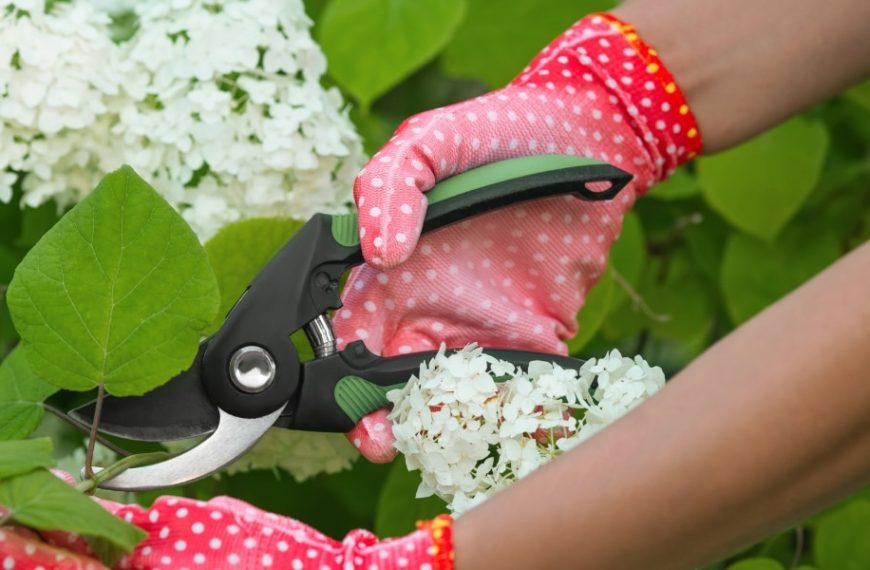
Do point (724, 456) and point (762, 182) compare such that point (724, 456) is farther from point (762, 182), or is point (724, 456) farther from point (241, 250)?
point (762, 182)

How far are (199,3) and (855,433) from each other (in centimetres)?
46

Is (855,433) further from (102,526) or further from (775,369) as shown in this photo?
(102,526)

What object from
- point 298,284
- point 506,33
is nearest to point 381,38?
point 506,33

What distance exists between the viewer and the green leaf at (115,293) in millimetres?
490

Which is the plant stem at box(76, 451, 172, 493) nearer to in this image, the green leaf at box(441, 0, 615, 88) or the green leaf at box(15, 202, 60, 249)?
the green leaf at box(15, 202, 60, 249)

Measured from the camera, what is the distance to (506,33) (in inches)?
36.8

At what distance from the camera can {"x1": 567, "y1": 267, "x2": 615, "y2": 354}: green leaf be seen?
32.0 inches

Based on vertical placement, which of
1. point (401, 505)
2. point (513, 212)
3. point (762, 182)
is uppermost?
point (513, 212)

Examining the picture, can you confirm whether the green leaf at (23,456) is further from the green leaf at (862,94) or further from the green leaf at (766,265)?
the green leaf at (862,94)

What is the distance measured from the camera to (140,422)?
1.80ft

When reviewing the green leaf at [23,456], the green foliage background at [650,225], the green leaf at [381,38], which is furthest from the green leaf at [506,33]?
the green leaf at [23,456]

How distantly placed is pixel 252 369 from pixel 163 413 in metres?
0.05

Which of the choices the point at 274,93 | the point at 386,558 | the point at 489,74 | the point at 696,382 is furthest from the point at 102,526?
the point at 489,74

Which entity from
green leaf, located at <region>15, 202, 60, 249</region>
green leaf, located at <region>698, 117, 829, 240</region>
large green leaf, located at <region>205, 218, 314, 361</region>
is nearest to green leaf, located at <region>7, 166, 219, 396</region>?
large green leaf, located at <region>205, 218, 314, 361</region>
